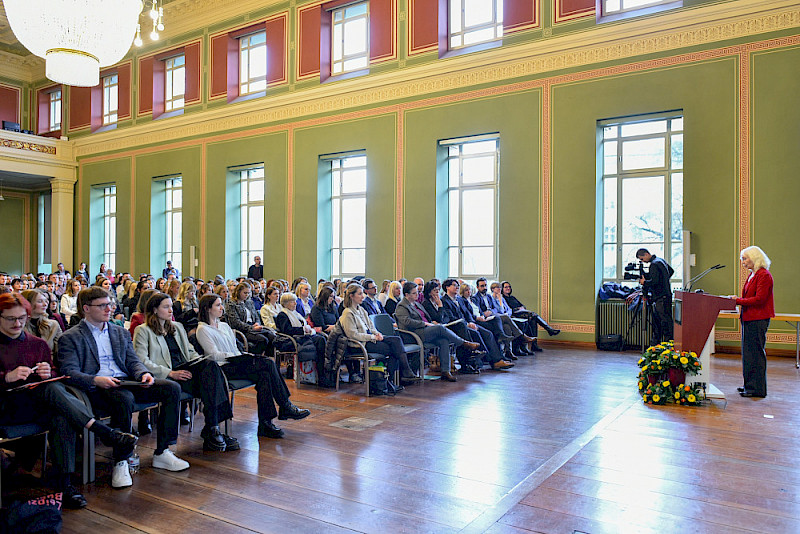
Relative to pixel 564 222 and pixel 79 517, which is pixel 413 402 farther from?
pixel 564 222

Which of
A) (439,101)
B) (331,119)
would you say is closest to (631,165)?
(439,101)

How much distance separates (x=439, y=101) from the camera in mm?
10516

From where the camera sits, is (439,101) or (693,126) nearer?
(693,126)

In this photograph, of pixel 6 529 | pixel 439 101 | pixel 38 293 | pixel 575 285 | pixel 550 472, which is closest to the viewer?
pixel 6 529

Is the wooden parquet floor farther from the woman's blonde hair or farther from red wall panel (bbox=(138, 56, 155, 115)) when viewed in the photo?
red wall panel (bbox=(138, 56, 155, 115))

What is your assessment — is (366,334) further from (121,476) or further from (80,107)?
(80,107)

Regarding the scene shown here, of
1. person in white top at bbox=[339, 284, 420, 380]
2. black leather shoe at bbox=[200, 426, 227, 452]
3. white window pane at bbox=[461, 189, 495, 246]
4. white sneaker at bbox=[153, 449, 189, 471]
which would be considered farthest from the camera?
white window pane at bbox=[461, 189, 495, 246]

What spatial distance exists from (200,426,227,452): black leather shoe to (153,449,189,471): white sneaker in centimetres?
34

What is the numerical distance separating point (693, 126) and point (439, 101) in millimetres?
4147

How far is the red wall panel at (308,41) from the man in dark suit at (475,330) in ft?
21.4

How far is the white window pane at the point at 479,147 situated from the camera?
10414mm

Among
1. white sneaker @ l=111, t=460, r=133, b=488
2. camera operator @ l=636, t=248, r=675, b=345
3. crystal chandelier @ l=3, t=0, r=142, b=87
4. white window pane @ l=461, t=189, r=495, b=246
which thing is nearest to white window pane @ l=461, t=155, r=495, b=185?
white window pane @ l=461, t=189, r=495, b=246

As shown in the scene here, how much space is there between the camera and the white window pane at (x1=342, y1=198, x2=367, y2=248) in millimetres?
11930

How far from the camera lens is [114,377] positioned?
3672 millimetres
